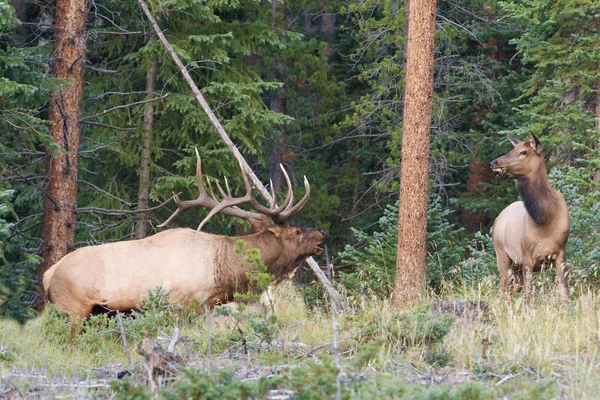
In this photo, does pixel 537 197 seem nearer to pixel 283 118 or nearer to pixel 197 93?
pixel 283 118

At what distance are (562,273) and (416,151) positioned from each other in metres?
2.21

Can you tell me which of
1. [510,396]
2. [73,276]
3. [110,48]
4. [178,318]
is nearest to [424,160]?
[178,318]

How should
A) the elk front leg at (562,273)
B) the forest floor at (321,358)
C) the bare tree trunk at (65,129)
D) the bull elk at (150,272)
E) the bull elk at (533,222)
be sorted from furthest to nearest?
the bare tree trunk at (65,129), the bull elk at (533,222), the bull elk at (150,272), the elk front leg at (562,273), the forest floor at (321,358)

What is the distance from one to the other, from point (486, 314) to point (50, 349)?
4472mm

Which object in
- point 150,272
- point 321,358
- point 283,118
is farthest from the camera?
point 283,118

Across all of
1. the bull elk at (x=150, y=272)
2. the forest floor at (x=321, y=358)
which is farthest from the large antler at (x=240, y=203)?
the forest floor at (x=321, y=358)

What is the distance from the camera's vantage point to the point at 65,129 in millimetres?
12383

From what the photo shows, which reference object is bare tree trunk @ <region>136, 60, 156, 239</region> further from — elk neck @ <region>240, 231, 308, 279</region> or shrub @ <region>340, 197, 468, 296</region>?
elk neck @ <region>240, 231, 308, 279</region>

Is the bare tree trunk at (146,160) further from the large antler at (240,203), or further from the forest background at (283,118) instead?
the large antler at (240,203)

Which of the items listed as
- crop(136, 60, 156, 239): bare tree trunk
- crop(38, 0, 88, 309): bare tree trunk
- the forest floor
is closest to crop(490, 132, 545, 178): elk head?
the forest floor

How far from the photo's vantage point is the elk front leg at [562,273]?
956 centimetres

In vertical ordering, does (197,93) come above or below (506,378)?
above

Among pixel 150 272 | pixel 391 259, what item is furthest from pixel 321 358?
pixel 391 259

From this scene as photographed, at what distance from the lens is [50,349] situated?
8531 mm
